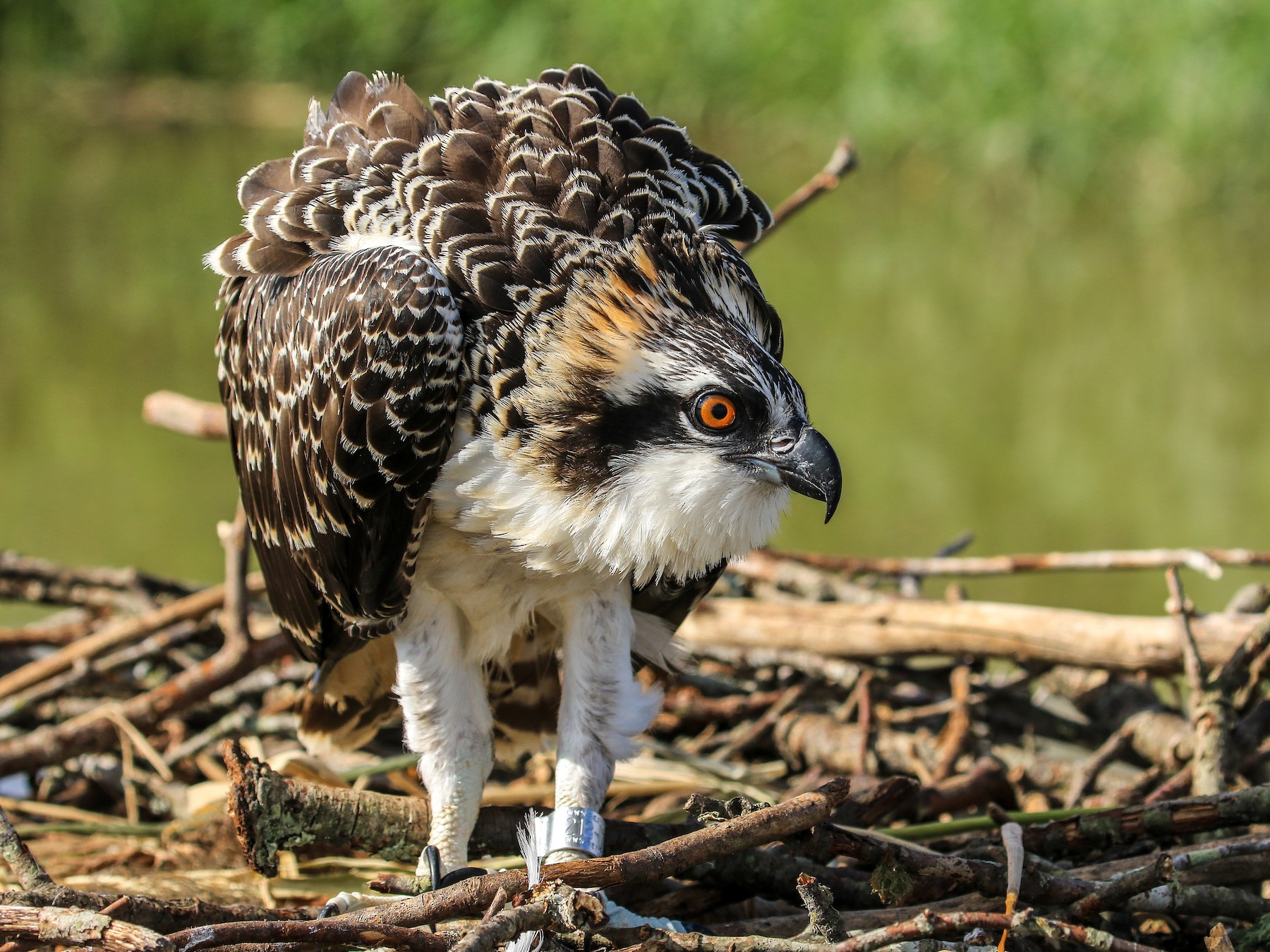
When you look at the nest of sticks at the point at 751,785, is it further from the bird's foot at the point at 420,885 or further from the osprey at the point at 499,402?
the osprey at the point at 499,402

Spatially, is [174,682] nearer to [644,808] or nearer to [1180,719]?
[644,808]

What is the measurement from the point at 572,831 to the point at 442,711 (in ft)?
1.58

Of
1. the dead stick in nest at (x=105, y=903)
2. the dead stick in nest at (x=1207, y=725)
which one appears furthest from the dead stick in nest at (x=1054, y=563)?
the dead stick in nest at (x=105, y=903)

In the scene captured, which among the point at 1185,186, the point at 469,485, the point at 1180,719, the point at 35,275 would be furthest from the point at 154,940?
the point at 1185,186

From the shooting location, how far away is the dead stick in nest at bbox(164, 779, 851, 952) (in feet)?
8.63

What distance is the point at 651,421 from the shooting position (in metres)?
3.05

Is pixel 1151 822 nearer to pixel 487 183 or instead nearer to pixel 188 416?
pixel 487 183

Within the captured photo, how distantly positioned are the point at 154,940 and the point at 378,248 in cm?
158

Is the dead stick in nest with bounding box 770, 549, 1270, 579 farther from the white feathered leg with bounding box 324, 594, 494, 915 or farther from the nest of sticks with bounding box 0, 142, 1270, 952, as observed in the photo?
the white feathered leg with bounding box 324, 594, 494, 915

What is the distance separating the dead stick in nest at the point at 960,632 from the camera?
394 cm

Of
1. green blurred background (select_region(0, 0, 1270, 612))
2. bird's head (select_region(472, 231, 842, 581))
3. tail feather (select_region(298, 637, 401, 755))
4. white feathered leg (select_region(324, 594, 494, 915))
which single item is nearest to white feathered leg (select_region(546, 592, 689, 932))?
white feathered leg (select_region(324, 594, 494, 915))

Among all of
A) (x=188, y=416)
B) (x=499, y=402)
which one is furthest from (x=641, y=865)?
(x=188, y=416)

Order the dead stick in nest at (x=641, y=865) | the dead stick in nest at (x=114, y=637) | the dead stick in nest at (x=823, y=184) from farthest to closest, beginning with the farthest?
the dead stick in nest at (x=823, y=184) < the dead stick in nest at (x=114, y=637) < the dead stick in nest at (x=641, y=865)

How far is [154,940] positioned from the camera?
236 centimetres
